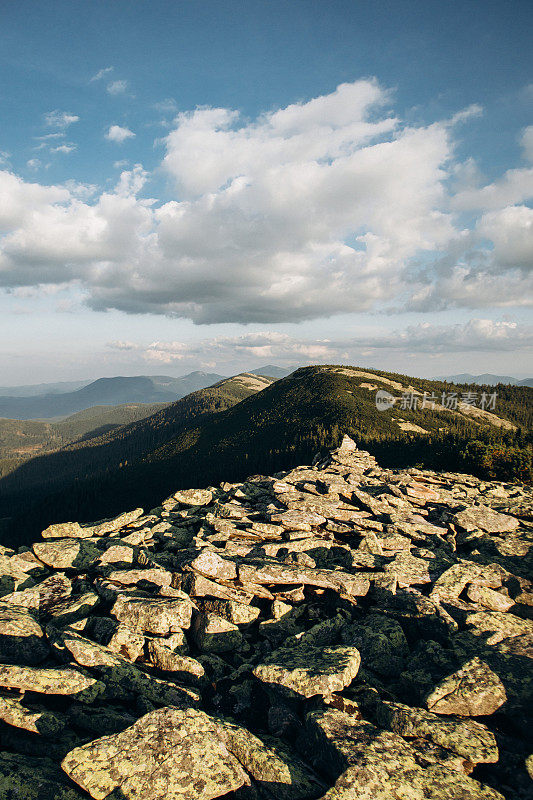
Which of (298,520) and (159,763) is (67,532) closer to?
(298,520)

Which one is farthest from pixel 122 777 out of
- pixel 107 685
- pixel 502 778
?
pixel 502 778

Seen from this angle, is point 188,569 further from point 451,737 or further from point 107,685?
point 451,737

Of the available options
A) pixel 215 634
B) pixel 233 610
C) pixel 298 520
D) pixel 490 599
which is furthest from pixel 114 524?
pixel 490 599

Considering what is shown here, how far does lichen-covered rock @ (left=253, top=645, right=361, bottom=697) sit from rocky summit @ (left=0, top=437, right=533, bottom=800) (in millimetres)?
39

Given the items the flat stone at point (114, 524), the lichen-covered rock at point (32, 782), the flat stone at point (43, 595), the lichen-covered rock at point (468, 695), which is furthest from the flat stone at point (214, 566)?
the flat stone at point (114, 524)

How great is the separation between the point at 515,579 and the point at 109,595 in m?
17.7

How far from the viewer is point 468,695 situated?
9.41m

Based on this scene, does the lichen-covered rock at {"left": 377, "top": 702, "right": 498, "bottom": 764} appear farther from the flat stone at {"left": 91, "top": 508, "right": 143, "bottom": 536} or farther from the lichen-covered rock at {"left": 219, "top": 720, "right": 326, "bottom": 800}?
the flat stone at {"left": 91, "top": 508, "right": 143, "bottom": 536}

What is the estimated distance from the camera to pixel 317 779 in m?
7.62

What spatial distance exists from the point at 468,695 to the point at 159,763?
26.1ft

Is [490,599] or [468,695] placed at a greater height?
[468,695]

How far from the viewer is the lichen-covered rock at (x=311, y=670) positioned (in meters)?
9.63

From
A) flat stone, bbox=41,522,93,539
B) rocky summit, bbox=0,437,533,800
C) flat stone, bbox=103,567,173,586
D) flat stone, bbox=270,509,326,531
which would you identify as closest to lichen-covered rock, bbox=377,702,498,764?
rocky summit, bbox=0,437,533,800

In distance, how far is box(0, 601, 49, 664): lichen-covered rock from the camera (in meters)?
10.8
